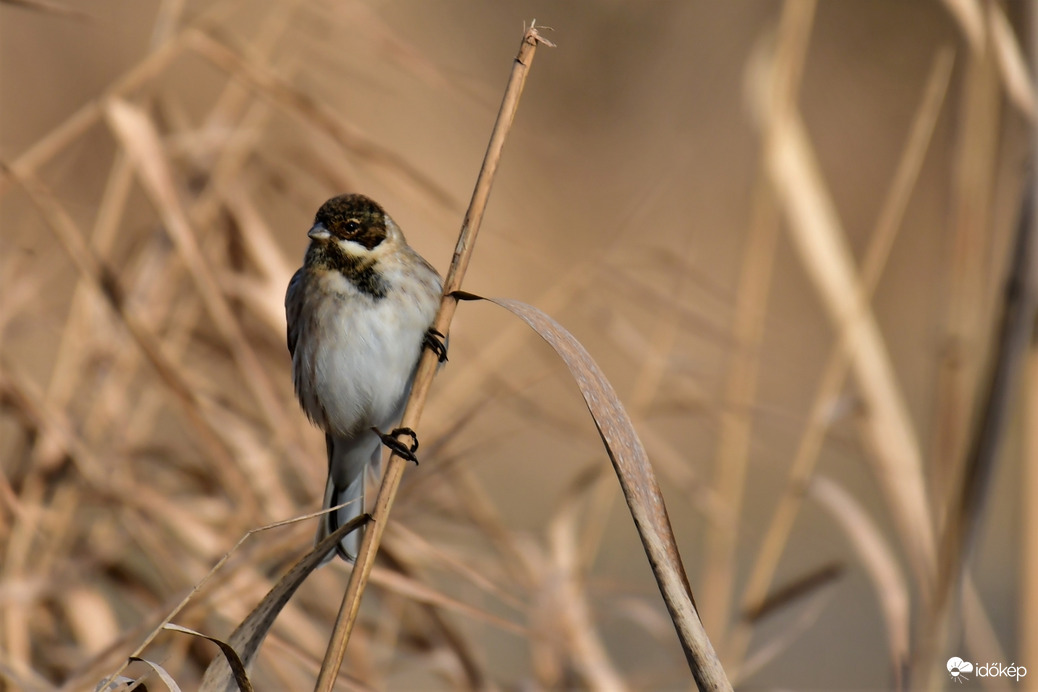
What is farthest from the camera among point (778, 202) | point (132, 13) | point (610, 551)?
point (610, 551)

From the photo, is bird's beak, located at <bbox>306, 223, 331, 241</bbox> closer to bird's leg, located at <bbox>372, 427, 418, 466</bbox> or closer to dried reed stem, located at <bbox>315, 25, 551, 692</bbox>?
bird's leg, located at <bbox>372, 427, 418, 466</bbox>

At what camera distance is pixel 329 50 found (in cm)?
298

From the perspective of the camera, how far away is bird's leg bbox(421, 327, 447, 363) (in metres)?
1.75

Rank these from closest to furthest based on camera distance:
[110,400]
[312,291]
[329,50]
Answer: [312,291] < [110,400] < [329,50]

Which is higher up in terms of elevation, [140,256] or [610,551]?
[140,256]

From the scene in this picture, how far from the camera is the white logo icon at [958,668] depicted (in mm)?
2116

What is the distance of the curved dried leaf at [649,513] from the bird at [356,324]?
2.42 ft

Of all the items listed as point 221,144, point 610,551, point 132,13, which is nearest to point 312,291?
point 221,144

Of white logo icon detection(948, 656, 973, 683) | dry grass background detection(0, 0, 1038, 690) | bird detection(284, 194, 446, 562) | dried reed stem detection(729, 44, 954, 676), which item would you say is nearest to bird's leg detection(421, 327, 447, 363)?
bird detection(284, 194, 446, 562)

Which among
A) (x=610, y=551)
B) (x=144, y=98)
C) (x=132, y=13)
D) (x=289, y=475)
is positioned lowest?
(x=610, y=551)

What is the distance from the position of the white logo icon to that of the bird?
125 cm

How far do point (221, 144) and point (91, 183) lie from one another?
3.92 metres

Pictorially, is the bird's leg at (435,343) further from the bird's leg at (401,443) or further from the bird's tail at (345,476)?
the bird's tail at (345,476)

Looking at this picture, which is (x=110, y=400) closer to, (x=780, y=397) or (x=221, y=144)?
(x=221, y=144)
